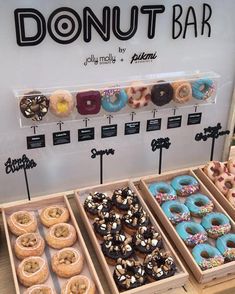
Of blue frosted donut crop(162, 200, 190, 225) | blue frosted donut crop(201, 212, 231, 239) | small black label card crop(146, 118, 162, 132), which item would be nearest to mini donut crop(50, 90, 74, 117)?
small black label card crop(146, 118, 162, 132)

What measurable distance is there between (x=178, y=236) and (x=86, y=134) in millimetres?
688

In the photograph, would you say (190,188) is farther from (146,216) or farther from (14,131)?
(14,131)

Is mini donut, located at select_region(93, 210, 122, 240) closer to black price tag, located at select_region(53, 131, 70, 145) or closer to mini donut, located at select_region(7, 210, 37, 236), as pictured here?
mini donut, located at select_region(7, 210, 37, 236)

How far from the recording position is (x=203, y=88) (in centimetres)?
199

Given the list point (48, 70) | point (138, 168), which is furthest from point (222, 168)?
point (48, 70)

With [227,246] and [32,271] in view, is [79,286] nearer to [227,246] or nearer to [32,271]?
[32,271]

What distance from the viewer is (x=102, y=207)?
6.15 ft

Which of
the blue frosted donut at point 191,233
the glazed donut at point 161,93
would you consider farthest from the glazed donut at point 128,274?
the glazed donut at point 161,93

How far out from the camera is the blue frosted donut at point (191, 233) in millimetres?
1770

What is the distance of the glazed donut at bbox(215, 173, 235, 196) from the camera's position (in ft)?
6.77

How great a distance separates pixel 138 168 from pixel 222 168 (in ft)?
1.56

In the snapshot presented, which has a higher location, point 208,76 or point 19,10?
point 19,10

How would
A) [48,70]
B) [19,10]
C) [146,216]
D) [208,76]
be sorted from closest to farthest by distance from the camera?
[19,10] < [48,70] < [146,216] < [208,76]

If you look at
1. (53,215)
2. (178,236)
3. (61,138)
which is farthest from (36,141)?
(178,236)
